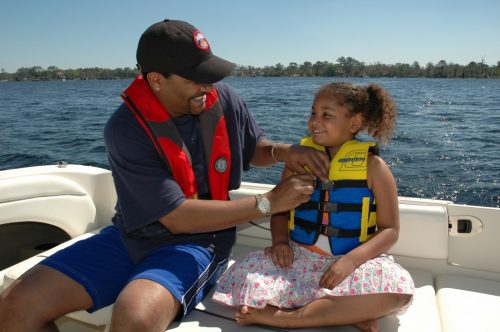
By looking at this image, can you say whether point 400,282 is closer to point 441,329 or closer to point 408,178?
point 441,329

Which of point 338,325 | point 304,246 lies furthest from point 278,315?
point 304,246

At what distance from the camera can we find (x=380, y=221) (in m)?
2.00

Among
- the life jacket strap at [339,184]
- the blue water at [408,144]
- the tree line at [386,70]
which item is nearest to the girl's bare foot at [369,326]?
the life jacket strap at [339,184]

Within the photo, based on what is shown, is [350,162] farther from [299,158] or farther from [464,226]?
[464,226]

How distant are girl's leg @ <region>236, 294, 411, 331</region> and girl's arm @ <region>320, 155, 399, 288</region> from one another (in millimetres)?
117

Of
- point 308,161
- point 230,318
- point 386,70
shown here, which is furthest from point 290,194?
point 386,70

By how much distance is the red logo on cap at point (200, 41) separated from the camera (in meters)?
1.87

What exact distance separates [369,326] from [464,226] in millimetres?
990

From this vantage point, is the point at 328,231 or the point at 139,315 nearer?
the point at 139,315

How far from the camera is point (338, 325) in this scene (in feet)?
5.82

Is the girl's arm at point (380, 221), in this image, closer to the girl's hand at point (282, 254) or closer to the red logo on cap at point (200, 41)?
the girl's hand at point (282, 254)

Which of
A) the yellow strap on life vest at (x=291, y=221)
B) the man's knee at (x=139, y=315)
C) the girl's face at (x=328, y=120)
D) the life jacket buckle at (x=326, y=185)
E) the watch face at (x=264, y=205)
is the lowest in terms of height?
the man's knee at (x=139, y=315)

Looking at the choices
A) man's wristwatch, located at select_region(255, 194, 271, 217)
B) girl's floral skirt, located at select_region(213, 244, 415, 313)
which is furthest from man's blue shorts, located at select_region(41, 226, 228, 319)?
man's wristwatch, located at select_region(255, 194, 271, 217)

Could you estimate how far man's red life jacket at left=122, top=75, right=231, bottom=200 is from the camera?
6.30ft
